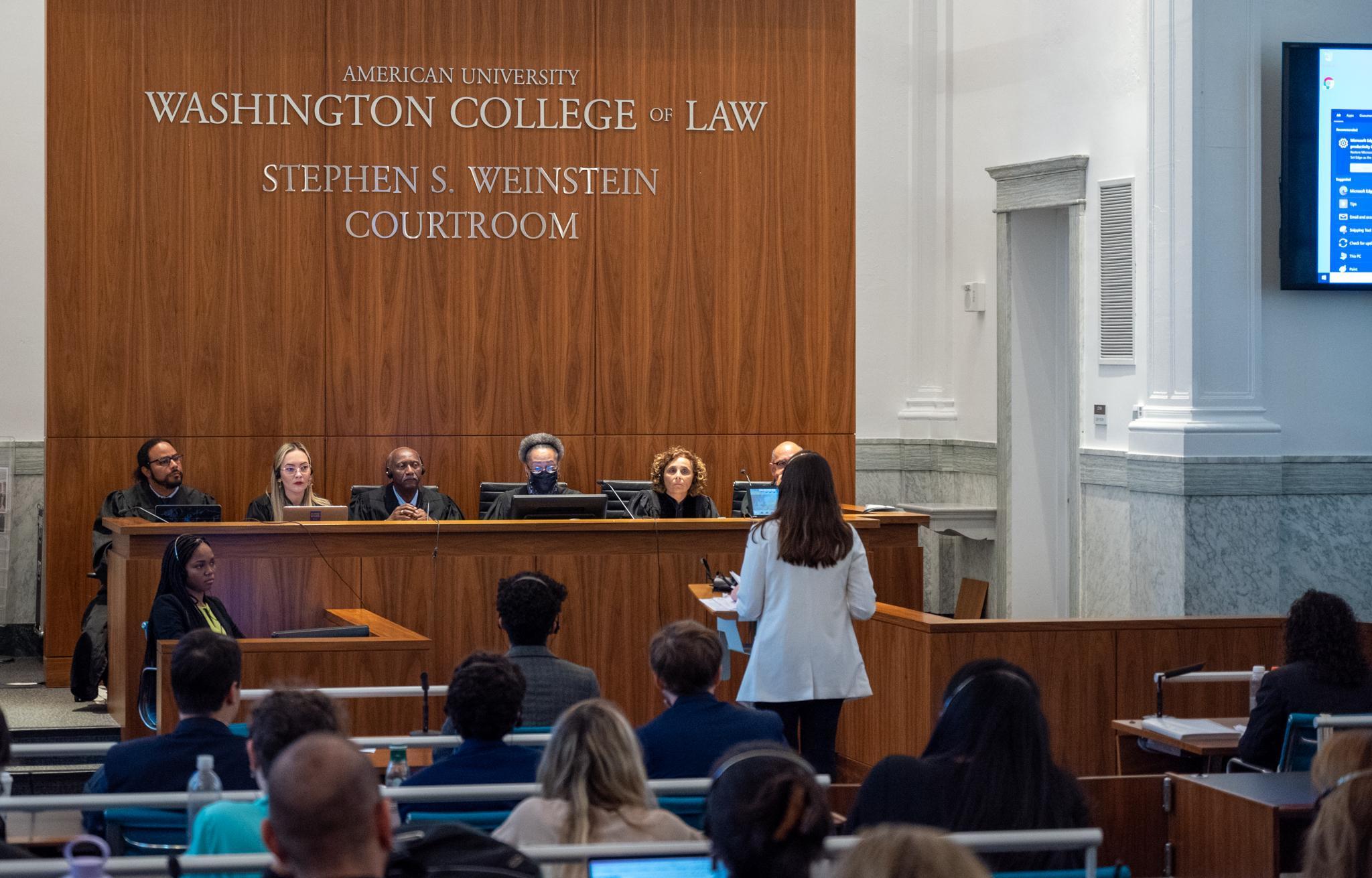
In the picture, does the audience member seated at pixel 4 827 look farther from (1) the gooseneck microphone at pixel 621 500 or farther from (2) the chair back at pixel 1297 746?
(1) the gooseneck microphone at pixel 621 500

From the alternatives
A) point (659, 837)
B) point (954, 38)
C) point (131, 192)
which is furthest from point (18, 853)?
point (954, 38)

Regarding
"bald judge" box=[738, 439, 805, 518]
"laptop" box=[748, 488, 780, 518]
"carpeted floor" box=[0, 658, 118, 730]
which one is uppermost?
"bald judge" box=[738, 439, 805, 518]

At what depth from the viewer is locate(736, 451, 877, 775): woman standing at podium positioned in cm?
539

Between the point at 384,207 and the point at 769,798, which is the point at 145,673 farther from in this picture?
the point at 769,798

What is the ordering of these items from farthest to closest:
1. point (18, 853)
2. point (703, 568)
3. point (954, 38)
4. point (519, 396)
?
point (954, 38) → point (519, 396) → point (703, 568) → point (18, 853)

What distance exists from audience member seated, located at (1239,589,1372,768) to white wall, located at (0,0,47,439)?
7.94 m

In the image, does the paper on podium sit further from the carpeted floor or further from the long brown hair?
the carpeted floor

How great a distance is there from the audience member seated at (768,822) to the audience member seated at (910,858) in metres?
0.58

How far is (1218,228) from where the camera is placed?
8.52 metres

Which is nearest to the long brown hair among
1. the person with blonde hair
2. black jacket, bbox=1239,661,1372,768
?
black jacket, bbox=1239,661,1372,768

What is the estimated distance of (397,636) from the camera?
6352 mm

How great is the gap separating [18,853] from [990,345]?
9044 millimetres

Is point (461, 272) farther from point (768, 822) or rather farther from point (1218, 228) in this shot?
point (768, 822)

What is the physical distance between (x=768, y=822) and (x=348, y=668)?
13.4ft
